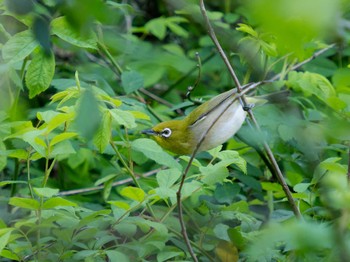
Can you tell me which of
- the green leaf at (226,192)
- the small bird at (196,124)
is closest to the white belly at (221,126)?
the small bird at (196,124)

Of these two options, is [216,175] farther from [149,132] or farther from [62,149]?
[149,132]

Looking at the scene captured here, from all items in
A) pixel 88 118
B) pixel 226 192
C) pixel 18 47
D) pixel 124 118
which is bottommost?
pixel 226 192

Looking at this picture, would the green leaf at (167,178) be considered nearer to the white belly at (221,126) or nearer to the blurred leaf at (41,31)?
the white belly at (221,126)

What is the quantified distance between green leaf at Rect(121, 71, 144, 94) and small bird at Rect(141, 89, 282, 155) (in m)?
0.23

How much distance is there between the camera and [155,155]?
2484mm

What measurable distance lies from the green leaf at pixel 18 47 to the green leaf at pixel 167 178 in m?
0.58

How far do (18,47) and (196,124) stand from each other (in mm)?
1012

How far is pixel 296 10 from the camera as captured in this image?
2.07ft

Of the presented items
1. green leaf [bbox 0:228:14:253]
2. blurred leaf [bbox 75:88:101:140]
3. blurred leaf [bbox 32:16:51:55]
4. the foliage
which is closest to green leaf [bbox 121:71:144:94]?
the foliage

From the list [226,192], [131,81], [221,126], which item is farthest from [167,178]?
[131,81]

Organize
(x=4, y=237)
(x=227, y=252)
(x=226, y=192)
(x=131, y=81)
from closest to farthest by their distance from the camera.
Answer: (x=4, y=237) → (x=227, y=252) → (x=226, y=192) → (x=131, y=81)

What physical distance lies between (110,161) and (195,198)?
43cm

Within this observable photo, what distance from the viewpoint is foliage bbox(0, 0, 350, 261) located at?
0.92 m

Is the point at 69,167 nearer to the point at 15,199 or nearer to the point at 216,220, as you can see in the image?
the point at 216,220
